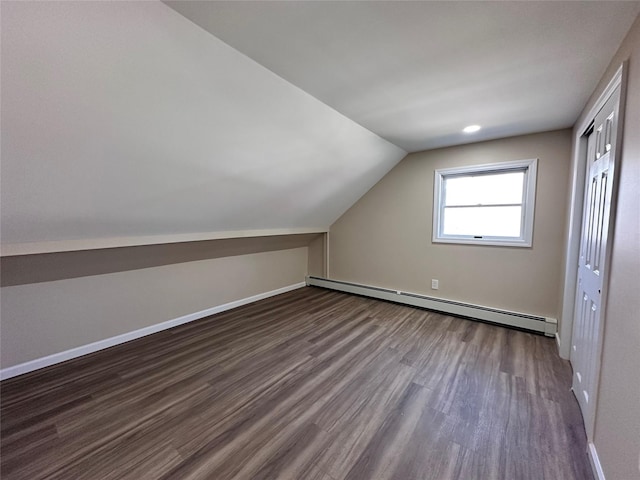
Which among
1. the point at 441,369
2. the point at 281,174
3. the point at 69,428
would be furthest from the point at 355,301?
the point at 69,428

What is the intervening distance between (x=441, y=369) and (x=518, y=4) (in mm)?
2436

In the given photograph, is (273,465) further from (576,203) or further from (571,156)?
(571,156)

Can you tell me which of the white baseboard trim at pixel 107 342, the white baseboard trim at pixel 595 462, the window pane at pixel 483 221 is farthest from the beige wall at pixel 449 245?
the white baseboard trim at pixel 107 342

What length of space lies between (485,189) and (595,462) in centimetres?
273

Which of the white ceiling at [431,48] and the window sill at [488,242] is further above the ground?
the white ceiling at [431,48]

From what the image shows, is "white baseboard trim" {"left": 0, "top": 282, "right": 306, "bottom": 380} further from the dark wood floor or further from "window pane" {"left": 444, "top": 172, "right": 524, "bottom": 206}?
"window pane" {"left": 444, "top": 172, "right": 524, "bottom": 206}

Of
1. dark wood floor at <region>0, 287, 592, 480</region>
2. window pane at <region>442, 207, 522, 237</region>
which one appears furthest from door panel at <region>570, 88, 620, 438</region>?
window pane at <region>442, 207, 522, 237</region>

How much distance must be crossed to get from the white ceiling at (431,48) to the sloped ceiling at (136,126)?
0.19 metres

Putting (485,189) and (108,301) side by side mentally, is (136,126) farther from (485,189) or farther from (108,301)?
(485,189)

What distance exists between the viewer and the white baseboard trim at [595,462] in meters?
1.28

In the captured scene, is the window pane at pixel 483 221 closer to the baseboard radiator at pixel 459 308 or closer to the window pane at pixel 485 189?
the window pane at pixel 485 189

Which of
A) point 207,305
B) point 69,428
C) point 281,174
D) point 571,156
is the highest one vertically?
point 571,156

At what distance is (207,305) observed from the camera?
3533 mm

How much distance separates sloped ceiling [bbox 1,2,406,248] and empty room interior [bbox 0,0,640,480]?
12 millimetres
